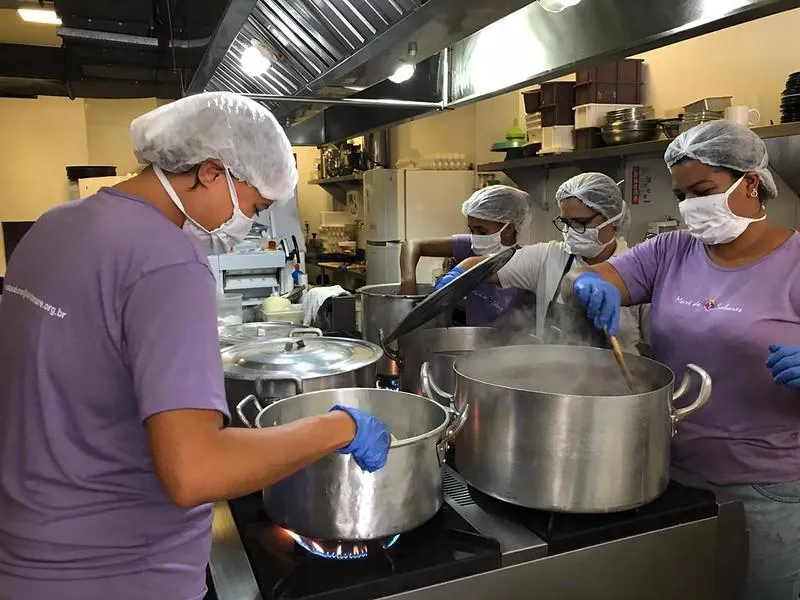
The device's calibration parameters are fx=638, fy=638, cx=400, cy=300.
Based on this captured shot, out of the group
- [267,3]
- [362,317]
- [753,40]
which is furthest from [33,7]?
[753,40]

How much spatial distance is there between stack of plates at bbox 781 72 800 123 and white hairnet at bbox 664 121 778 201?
977 millimetres

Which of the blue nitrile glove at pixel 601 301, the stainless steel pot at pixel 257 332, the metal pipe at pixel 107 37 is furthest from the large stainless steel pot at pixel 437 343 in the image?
the metal pipe at pixel 107 37

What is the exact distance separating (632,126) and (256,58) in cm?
158

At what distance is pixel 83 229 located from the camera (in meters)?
0.80

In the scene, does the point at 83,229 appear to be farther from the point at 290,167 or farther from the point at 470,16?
the point at 470,16

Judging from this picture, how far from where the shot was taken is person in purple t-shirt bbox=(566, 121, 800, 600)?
1.23 metres

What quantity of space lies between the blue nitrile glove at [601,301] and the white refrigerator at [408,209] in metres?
3.29

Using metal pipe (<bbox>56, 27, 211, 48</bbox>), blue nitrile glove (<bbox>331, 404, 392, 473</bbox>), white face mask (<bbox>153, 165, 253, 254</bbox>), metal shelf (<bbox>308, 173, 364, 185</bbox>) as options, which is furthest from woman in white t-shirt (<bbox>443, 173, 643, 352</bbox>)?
metal shelf (<bbox>308, 173, 364, 185</bbox>)

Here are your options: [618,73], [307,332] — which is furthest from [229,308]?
[618,73]

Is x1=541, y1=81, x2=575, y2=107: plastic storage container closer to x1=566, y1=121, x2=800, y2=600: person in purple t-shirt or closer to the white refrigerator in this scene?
the white refrigerator

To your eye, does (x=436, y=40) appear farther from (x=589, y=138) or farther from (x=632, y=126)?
(x=589, y=138)

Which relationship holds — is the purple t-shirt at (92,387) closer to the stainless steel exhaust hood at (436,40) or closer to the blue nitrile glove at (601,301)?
the stainless steel exhaust hood at (436,40)

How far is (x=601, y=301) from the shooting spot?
4.61ft

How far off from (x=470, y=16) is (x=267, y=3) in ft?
2.37
